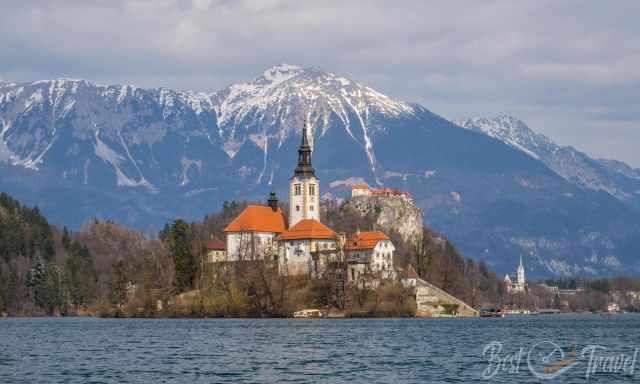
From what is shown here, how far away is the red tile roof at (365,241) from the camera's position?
178 m

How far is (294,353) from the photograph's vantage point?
91188 millimetres

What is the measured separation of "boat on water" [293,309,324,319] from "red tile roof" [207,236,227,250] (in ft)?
90.5

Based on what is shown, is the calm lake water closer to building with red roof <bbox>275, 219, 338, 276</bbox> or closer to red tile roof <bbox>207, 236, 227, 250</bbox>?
building with red roof <bbox>275, 219, 338, 276</bbox>

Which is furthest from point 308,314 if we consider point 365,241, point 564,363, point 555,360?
point 564,363

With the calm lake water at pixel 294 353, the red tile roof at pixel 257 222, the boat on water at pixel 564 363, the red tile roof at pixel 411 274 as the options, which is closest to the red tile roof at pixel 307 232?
the red tile roof at pixel 257 222

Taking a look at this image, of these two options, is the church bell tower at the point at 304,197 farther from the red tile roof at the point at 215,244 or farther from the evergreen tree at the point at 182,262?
the evergreen tree at the point at 182,262

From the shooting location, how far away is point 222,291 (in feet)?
554

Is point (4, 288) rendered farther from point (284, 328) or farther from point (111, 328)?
point (284, 328)

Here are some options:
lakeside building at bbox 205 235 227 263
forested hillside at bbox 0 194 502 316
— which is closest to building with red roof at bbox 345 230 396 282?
forested hillside at bbox 0 194 502 316

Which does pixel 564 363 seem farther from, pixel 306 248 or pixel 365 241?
pixel 306 248

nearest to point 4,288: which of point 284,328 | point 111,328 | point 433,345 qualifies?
point 111,328

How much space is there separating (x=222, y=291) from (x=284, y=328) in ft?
136

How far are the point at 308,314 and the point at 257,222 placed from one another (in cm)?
3298

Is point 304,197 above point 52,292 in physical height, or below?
above
